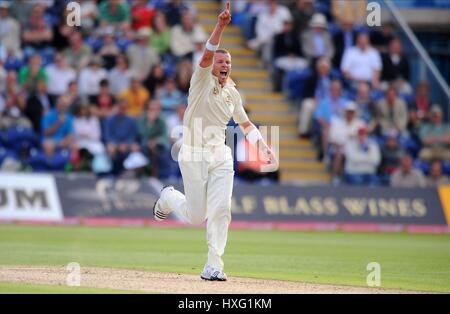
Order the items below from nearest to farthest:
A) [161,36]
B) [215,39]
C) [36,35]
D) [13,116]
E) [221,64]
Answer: [215,39] < [221,64] < [13,116] < [36,35] < [161,36]

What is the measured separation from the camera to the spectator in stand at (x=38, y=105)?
23312mm

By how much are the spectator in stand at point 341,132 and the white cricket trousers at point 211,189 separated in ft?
40.1

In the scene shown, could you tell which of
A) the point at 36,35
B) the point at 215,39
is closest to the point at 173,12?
Answer: the point at 36,35

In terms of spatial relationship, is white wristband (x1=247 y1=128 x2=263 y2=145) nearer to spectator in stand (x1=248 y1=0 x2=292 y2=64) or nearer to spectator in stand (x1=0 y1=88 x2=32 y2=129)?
Answer: spectator in stand (x1=0 y1=88 x2=32 y2=129)

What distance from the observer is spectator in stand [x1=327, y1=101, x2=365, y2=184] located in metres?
24.2

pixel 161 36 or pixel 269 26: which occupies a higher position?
pixel 269 26

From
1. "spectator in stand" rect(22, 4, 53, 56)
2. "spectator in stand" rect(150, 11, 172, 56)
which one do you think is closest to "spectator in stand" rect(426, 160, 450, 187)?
"spectator in stand" rect(150, 11, 172, 56)

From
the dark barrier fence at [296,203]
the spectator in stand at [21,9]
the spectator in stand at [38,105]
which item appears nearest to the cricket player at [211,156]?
the dark barrier fence at [296,203]

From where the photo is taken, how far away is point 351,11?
26.4 metres

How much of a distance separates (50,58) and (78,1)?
1.47 m

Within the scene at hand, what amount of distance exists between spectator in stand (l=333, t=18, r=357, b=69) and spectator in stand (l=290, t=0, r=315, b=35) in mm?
779

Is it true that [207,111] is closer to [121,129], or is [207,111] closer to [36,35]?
[121,129]

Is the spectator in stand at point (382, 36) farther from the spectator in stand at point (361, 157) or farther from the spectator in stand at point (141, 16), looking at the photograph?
the spectator in stand at point (141, 16)

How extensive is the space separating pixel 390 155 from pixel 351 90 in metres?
2.14
